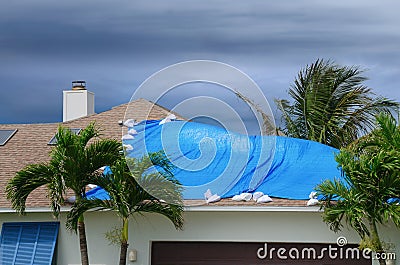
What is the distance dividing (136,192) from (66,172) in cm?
154

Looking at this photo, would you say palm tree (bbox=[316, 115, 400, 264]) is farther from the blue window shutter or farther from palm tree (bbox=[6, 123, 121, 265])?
the blue window shutter

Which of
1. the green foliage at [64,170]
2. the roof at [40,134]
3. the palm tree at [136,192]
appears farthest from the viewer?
the roof at [40,134]

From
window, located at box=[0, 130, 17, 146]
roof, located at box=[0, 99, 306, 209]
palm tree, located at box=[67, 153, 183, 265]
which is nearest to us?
palm tree, located at box=[67, 153, 183, 265]

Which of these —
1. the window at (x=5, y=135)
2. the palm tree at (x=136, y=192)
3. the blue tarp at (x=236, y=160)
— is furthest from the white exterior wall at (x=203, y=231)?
the window at (x=5, y=135)

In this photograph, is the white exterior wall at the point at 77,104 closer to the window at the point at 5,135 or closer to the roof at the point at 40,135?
the roof at the point at 40,135

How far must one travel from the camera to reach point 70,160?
1773 centimetres

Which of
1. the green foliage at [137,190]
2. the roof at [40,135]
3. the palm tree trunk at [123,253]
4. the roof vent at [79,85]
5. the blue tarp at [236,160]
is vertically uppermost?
the roof vent at [79,85]

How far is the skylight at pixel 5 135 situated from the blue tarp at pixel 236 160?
4.55m

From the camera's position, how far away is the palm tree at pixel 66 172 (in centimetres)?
1773

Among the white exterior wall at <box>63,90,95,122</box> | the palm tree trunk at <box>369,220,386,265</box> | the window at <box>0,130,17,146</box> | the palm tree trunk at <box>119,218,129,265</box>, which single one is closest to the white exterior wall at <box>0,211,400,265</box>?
the palm tree trunk at <box>369,220,386,265</box>

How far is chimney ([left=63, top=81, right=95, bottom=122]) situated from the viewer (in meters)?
26.8

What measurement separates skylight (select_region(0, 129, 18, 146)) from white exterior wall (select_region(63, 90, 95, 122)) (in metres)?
2.67

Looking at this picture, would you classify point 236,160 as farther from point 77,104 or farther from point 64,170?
point 77,104

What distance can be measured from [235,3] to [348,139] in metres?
9.35
